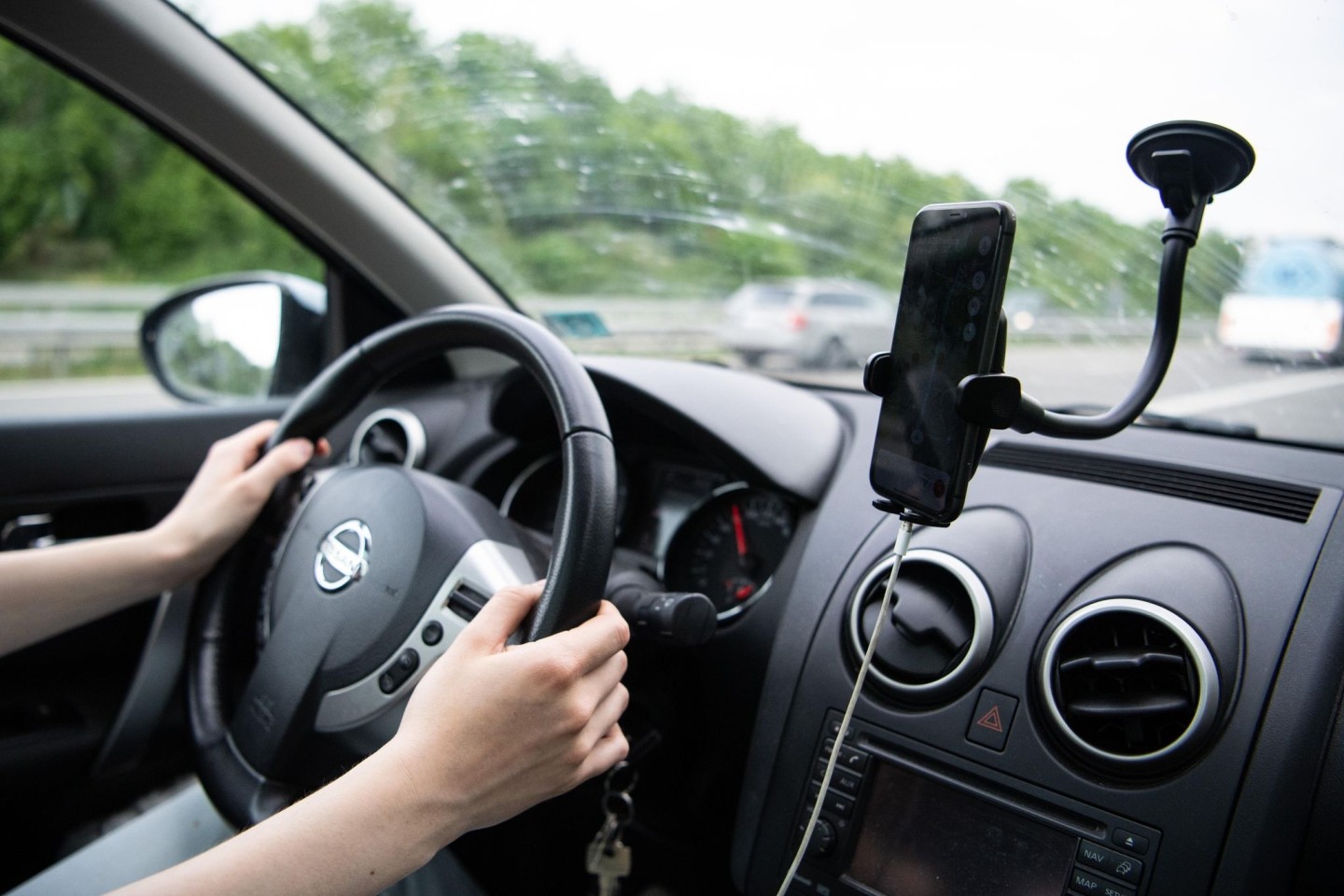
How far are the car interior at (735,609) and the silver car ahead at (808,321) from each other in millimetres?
90

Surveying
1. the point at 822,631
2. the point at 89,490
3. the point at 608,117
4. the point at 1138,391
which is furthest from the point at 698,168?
the point at 89,490

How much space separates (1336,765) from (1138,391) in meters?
0.50

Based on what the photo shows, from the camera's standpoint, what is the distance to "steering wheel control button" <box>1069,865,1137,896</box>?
3.76 ft

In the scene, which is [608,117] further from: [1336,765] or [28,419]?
[1336,765]

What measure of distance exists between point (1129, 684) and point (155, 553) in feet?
4.60

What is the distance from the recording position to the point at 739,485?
70.9 inches

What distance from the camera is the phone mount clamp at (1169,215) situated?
0.95 meters

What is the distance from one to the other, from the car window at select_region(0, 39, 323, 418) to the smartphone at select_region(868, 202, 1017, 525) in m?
2.08

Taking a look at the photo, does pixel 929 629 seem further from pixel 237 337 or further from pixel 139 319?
pixel 139 319

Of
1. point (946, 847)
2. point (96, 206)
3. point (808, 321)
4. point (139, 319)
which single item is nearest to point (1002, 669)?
point (946, 847)

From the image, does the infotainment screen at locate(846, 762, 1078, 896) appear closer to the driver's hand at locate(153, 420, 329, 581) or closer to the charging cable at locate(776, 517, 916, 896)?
the charging cable at locate(776, 517, 916, 896)

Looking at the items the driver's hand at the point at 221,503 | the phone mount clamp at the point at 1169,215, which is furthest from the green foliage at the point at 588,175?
the driver's hand at the point at 221,503

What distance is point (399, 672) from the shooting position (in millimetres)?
1244

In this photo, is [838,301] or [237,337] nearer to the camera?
[838,301]
